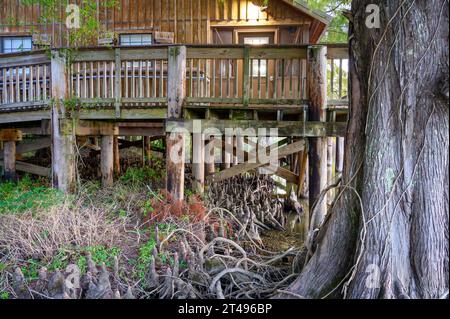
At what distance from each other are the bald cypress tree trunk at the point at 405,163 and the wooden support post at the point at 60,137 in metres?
6.00

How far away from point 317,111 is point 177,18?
778cm

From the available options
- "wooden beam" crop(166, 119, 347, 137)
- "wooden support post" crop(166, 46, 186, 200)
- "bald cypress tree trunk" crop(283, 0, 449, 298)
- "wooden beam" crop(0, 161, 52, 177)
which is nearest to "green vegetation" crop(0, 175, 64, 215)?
"wooden beam" crop(0, 161, 52, 177)

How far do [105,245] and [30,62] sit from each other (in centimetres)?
460

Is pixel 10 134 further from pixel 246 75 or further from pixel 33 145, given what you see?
pixel 246 75

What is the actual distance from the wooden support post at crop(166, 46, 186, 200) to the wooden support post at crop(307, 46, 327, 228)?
2.40m

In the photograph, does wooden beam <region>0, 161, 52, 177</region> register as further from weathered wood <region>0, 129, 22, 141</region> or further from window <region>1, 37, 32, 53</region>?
window <region>1, 37, 32, 53</region>

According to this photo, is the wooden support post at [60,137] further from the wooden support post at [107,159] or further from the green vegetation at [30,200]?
the wooden support post at [107,159]

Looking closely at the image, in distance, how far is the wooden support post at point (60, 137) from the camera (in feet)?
25.5

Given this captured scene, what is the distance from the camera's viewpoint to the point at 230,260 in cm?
522

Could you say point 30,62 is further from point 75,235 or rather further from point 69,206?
point 75,235

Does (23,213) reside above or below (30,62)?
below

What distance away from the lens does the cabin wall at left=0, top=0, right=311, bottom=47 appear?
1254cm
